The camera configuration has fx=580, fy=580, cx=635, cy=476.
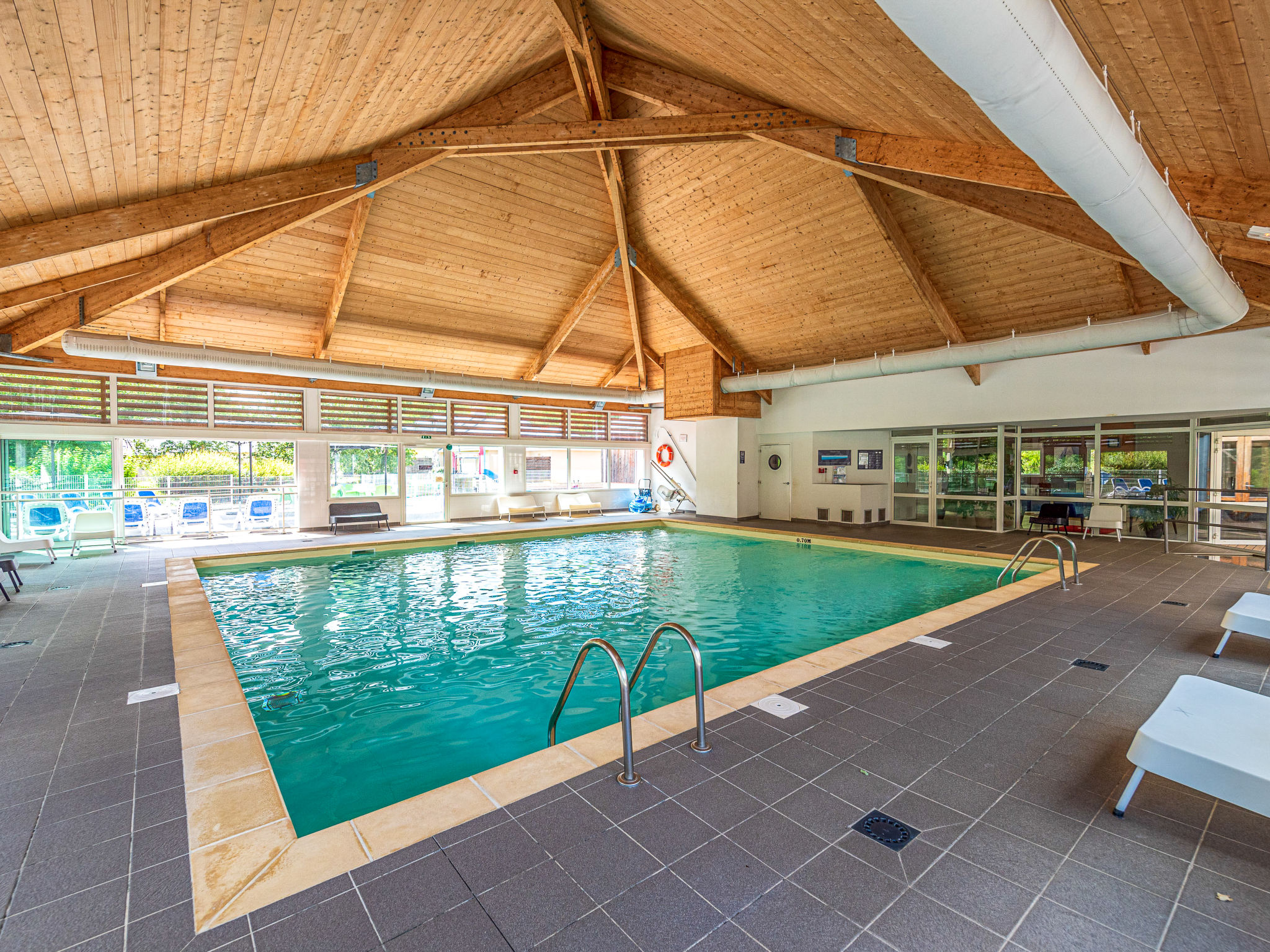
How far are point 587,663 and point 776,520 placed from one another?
991cm

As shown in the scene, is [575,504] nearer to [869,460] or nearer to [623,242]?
[623,242]

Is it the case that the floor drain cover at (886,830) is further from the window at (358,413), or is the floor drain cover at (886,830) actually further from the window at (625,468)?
the window at (625,468)

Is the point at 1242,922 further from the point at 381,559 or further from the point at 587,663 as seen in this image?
the point at 381,559

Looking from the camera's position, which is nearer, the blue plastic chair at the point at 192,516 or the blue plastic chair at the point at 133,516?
the blue plastic chair at the point at 133,516

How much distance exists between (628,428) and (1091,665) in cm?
1312

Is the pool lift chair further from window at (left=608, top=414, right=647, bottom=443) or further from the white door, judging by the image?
window at (left=608, top=414, right=647, bottom=443)

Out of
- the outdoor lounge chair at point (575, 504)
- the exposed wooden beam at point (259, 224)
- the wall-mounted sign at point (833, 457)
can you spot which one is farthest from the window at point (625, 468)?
the exposed wooden beam at point (259, 224)

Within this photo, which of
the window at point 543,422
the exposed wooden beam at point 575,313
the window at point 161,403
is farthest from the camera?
the window at point 543,422

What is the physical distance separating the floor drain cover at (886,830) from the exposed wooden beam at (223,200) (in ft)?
23.6

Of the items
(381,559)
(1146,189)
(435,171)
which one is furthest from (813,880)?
(435,171)

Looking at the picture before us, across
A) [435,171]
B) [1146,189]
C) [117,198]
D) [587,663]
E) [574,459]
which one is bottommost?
[587,663]

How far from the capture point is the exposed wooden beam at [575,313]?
11188mm

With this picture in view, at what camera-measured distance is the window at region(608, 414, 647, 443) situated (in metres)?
16.0

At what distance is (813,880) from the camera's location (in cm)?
186
